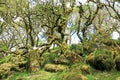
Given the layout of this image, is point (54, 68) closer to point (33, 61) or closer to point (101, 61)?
point (33, 61)

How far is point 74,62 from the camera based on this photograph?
1830 cm

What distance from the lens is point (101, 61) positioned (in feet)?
54.4

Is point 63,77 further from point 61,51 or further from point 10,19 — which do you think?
point 10,19

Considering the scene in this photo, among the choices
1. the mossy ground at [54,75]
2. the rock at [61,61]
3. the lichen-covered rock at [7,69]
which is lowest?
the mossy ground at [54,75]

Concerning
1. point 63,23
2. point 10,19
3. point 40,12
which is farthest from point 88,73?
point 10,19

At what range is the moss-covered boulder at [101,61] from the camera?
16359mm

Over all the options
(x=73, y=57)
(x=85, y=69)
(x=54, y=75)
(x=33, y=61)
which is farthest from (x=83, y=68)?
(x=33, y=61)

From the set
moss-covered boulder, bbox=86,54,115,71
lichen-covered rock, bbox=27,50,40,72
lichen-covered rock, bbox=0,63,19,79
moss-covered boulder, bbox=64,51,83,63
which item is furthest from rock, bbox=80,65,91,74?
lichen-covered rock, bbox=0,63,19,79

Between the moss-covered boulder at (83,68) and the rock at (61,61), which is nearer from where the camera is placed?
the moss-covered boulder at (83,68)

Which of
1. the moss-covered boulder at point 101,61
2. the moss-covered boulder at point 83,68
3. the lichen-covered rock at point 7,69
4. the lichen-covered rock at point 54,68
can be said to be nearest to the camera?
the moss-covered boulder at point 83,68

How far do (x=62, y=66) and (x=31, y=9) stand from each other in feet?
37.5

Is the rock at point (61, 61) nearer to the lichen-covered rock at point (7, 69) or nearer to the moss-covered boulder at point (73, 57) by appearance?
the moss-covered boulder at point (73, 57)

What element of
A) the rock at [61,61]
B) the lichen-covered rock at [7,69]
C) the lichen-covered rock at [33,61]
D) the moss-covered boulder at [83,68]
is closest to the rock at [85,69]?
the moss-covered boulder at [83,68]

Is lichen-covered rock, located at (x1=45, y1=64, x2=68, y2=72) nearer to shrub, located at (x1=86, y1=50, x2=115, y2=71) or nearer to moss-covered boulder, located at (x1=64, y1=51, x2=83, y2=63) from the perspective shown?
moss-covered boulder, located at (x1=64, y1=51, x2=83, y2=63)
